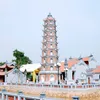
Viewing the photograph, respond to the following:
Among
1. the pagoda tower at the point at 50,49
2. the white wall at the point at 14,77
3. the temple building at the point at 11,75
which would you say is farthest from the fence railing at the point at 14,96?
the white wall at the point at 14,77

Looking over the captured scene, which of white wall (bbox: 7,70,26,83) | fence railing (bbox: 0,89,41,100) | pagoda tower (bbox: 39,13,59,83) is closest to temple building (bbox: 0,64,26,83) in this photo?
white wall (bbox: 7,70,26,83)

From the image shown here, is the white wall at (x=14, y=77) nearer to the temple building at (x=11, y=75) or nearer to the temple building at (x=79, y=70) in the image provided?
the temple building at (x=11, y=75)

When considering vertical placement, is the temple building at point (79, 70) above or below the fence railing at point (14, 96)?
above

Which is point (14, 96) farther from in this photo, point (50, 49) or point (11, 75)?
point (11, 75)

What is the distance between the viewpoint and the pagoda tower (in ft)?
173

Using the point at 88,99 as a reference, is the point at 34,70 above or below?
above

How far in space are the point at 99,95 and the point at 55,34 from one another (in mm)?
19357

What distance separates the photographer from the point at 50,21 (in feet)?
174

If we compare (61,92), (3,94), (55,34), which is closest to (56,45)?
(55,34)

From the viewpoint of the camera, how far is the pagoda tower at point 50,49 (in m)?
52.8

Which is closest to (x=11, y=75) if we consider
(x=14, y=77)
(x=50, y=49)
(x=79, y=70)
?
(x=14, y=77)

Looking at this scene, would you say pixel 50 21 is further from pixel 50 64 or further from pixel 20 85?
pixel 20 85

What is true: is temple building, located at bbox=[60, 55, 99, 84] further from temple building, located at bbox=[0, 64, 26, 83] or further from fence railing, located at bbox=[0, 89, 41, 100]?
fence railing, located at bbox=[0, 89, 41, 100]

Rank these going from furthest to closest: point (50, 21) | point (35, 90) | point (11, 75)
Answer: point (11, 75)
point (50, 21)
point (35, 90)
